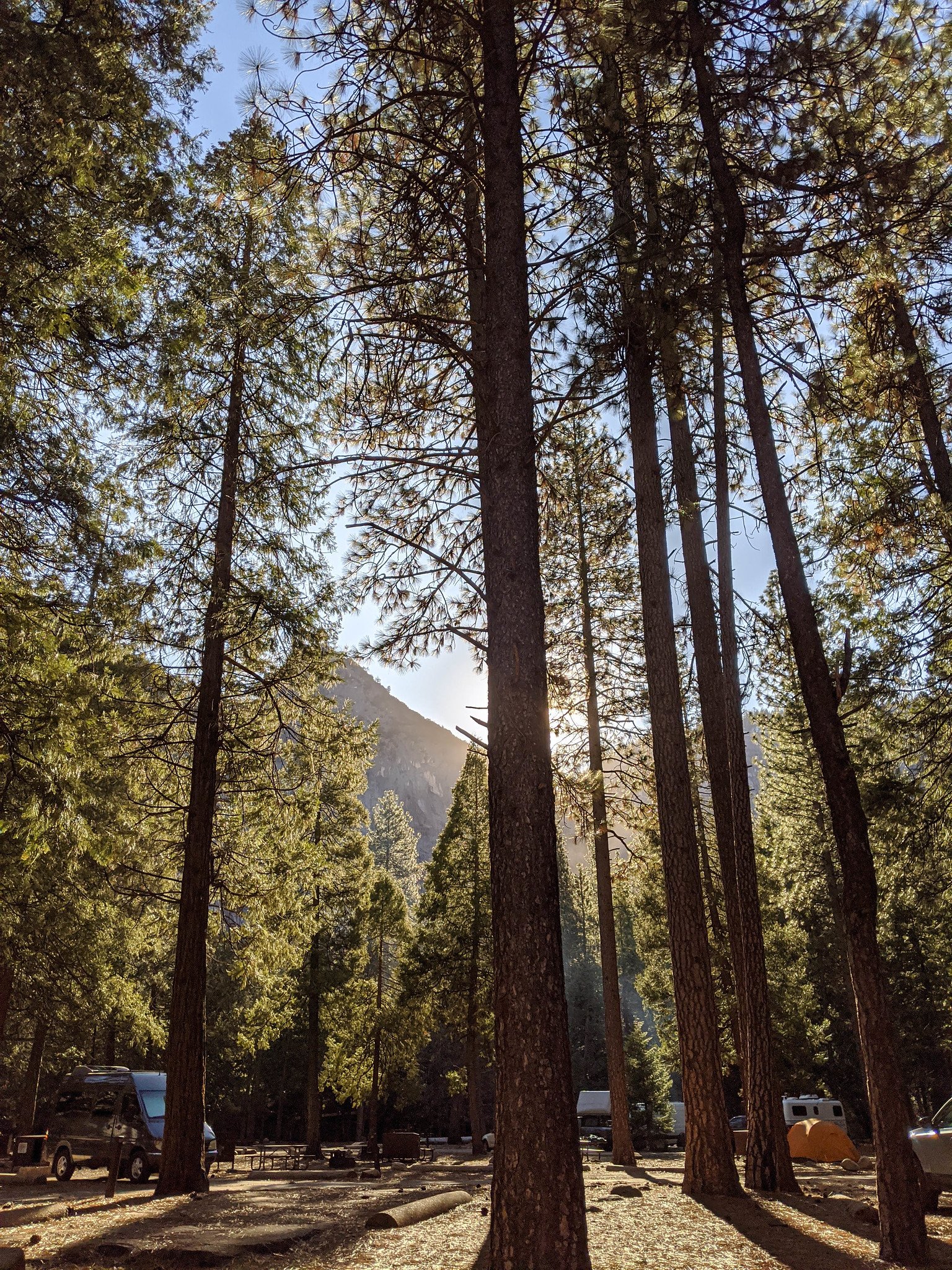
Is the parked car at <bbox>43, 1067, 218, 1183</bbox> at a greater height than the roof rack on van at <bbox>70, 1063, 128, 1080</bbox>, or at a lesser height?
lesser

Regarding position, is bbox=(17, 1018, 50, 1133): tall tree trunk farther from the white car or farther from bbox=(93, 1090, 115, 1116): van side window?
the white car

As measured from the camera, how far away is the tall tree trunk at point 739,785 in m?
8.95

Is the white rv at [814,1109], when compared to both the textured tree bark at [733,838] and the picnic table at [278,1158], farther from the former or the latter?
the textured tree bark at [733,838]

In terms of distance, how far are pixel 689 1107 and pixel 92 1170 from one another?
53.1ft

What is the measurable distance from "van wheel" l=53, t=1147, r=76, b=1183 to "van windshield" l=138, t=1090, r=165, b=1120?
5.80 feet

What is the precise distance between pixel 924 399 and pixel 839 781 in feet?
21.7

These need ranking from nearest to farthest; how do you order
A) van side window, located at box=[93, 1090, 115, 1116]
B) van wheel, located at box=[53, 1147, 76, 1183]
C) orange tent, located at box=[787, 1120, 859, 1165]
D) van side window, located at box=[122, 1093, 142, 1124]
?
1. van side window, located at box=[122, 1093, 142, 1124]
2. van wheel, located at box=[53, 1147, 76, 1183]
3. van side window, located at box=[93, 1090, 115, 1116]
4. orange tent, located at box=[787, 1120, 859, 1165]

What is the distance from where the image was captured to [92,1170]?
715 inches

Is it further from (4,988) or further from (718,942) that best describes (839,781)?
(4,988)

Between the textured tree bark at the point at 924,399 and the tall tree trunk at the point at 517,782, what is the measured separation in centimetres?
520

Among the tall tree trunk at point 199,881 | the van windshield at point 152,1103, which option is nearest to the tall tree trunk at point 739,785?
the tall tree trunk at point 199,881

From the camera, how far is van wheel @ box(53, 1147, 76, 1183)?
16031mm

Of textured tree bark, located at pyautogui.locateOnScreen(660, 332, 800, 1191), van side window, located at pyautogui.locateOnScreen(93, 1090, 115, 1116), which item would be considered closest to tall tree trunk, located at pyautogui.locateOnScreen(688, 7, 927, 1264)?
textured tree bark, located at pyautogui.locateOnScreen(660, 332, 800, 1191)

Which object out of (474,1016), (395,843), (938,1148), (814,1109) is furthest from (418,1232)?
(395,843)
